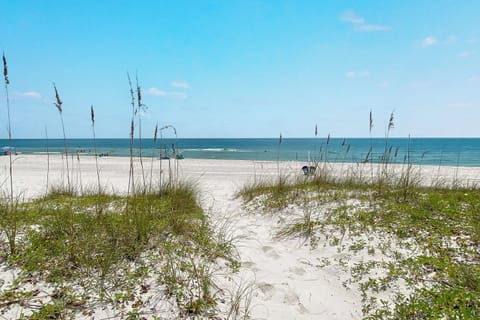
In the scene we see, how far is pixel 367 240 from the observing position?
370 centimetres

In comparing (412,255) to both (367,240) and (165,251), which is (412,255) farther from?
(165,251)

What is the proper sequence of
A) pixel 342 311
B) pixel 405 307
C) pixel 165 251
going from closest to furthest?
1. pixel 405 307
2. pixel 342 311
3. pixel 165 251

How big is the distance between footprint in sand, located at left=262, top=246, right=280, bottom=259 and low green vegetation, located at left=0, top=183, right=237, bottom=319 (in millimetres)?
556

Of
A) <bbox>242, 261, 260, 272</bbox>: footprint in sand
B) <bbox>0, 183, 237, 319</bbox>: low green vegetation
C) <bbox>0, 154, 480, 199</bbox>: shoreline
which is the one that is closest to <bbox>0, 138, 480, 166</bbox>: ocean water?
<bbox>0, 154, 480, 199</bbox>: shoreline

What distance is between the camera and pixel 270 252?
144 inches

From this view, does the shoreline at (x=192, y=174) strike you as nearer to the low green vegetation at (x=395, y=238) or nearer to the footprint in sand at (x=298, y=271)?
the low green vegetation at (x=395, y=238)

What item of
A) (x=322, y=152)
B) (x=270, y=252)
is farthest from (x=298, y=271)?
(x=322, y=152)

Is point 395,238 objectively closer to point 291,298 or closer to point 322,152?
point 291,298

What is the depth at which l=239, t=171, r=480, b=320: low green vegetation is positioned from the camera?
236 centimetres

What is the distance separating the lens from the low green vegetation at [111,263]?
2189mm

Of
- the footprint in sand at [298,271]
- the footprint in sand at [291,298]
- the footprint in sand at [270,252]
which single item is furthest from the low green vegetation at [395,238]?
the footprint in sand at [291,298]

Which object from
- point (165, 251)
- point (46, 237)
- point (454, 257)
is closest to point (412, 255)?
point (454, 257)

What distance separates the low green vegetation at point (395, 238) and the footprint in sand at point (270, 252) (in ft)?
1.91

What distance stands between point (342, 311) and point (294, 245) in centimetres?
149
